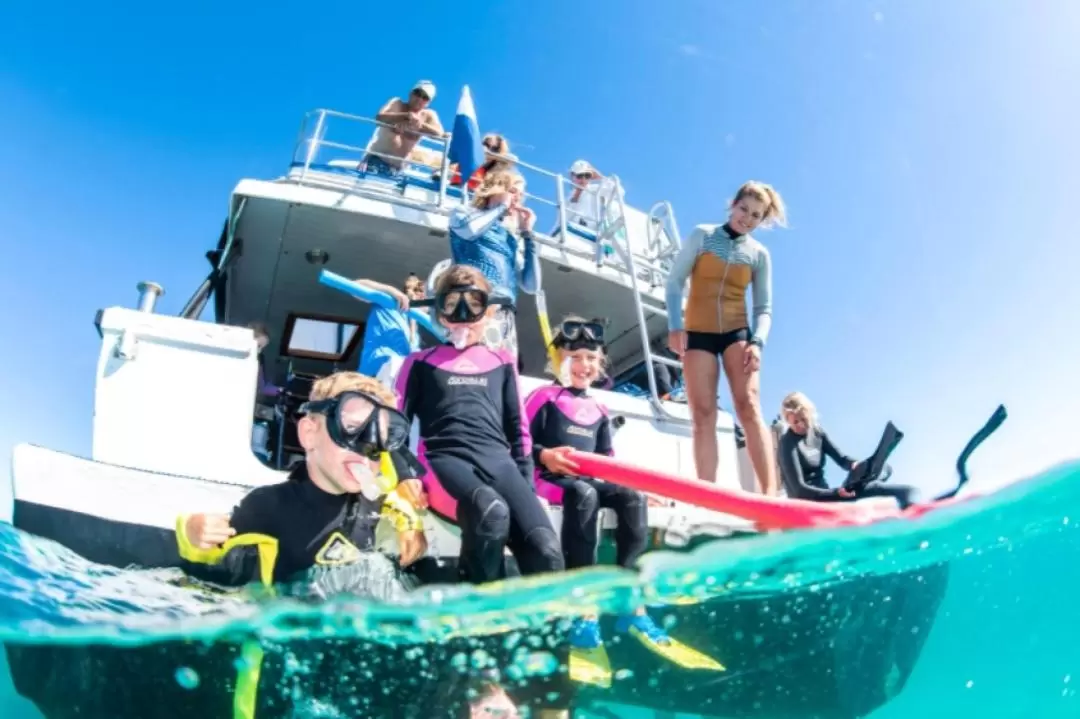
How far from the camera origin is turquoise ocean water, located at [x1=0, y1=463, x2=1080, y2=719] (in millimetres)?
2521

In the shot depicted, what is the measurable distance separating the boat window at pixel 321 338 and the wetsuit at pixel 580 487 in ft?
17.3

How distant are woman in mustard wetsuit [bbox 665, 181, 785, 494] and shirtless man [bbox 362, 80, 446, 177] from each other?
140 inches

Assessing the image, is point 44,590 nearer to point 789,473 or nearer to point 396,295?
point 396,295

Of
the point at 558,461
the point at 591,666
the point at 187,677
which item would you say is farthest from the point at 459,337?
the point at 187,677

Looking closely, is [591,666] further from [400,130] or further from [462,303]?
[400,130]

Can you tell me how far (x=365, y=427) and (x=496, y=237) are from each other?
2.31 meters

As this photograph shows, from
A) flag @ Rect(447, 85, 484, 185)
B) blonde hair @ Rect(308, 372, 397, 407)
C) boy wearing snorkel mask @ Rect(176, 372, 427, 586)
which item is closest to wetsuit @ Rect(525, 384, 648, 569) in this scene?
boy wearing snorkel mask @ Rect(176, 372, 427, 586)

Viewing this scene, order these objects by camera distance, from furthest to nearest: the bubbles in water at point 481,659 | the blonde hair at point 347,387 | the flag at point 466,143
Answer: the flag at point 466,143 → the bubbles in water at point 481,659 → the blonde hair at point 347,387

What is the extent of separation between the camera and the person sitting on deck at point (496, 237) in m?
3.97

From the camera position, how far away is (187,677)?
9.24 ft

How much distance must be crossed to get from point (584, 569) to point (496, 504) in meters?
0.50

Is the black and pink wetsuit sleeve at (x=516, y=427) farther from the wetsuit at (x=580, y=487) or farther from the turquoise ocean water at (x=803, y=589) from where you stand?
the turquoise ocean water at (x=803, y=589)

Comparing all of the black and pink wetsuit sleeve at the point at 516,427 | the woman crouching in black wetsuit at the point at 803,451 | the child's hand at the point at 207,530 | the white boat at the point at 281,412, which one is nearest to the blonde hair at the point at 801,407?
the woman crouching in black wetsuit at the point at 803,451

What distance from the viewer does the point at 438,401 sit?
283cm
